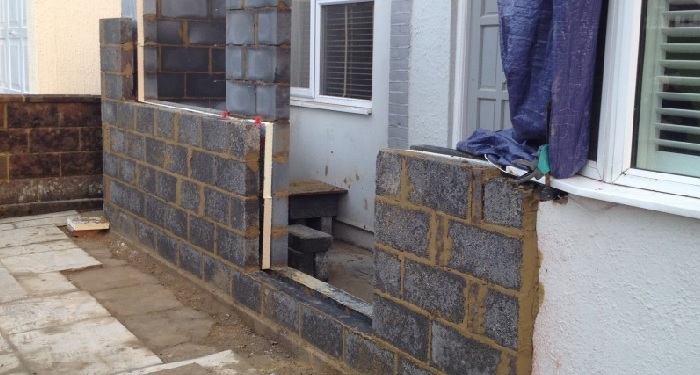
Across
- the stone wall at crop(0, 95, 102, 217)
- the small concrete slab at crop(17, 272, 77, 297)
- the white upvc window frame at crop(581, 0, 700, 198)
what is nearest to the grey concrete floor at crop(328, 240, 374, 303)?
the small concrete slab at crop(17, 272, 77, 297)

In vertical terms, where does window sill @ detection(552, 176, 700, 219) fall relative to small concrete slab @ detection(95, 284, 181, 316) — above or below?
above

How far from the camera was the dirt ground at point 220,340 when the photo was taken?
16.5ft

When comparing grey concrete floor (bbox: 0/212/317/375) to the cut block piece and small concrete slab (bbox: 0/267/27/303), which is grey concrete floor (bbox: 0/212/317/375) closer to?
small concrete slab (bbox: 0/267/27/303)

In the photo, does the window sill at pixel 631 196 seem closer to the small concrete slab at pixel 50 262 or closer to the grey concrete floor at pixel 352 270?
the grey concrete floor at pixel 352 270

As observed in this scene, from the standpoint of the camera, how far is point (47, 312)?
5992mm

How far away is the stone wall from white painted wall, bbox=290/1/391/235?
2287mm

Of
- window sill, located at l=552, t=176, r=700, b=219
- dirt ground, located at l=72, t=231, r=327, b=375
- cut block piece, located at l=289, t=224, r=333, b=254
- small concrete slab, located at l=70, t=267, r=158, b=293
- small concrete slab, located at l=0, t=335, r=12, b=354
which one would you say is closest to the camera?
window sill, located at l=552, t=176, r=700, b=219

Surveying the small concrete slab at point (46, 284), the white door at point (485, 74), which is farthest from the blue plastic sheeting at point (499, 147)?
the small concrete slab at point (46, 284)

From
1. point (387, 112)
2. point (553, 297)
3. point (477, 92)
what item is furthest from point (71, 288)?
point (553, 297)

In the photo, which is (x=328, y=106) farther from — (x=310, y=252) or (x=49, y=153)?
(x=49, y=153)

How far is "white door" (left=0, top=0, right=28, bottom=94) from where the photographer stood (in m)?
10.8

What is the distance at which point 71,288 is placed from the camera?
660cm

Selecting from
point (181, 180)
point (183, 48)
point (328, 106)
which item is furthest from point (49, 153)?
point (181, 180)

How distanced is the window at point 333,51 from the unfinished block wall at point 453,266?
3.81 m
